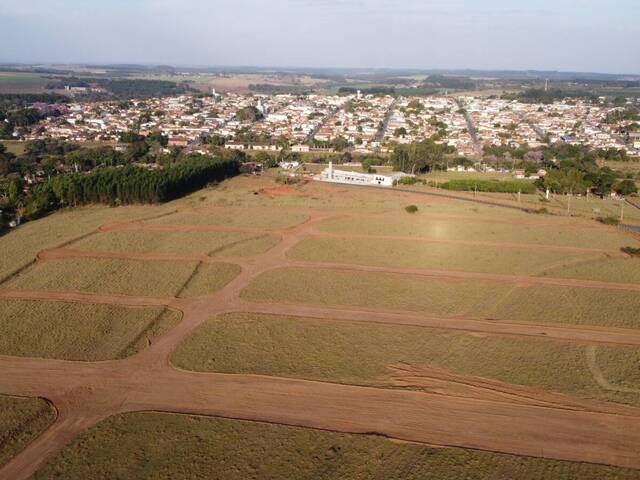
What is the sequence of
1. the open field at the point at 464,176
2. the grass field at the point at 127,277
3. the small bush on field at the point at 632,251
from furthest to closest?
1. the open field at the point at 464,176
2. the small bush on field at the point at 632,251
3. the grass field at the point at 127,277

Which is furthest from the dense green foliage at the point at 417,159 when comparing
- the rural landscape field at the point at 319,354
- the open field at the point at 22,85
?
the open field at the point at 22,85

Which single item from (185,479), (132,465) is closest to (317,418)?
(185,479)

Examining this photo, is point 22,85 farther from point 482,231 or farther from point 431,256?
point 431,256

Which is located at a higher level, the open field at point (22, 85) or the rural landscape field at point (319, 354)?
the open field at point (22, 85)

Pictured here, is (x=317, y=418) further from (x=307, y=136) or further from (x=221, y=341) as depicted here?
(x=307, y=136)

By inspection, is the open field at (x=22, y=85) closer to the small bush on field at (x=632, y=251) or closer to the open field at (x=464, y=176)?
the open field at (x=464, y=176)
